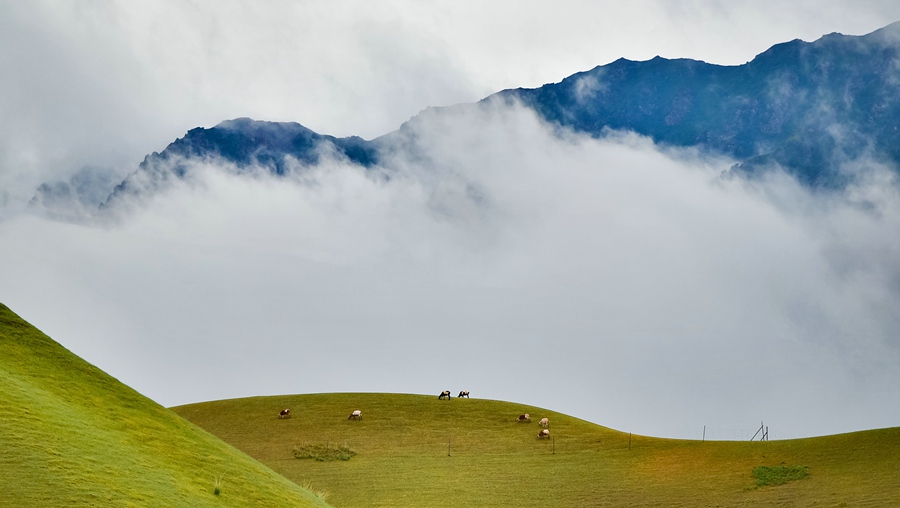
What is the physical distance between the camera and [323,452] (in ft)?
207

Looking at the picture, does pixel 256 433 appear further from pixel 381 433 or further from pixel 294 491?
pixel 294 491

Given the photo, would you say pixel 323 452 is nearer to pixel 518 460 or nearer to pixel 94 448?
pixel 518 460

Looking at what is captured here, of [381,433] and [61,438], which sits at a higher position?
[381,433]

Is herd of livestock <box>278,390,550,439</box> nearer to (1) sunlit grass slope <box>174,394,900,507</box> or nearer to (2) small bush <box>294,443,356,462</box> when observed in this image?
(1) sunlit grass slope <box>174,394,900,507</box>

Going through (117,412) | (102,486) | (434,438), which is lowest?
(102,486)

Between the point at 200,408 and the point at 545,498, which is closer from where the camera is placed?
the point at 545,498

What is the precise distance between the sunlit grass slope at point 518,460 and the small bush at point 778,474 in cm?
28

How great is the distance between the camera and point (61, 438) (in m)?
24.3

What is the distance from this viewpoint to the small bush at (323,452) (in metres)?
61.8

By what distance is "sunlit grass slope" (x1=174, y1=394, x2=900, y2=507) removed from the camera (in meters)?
46.1

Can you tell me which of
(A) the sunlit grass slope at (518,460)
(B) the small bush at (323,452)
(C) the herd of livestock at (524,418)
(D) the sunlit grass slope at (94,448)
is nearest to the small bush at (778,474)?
(A) the sunlit grass slope at (518,460)

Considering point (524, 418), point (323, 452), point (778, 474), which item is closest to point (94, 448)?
point (778, 474)

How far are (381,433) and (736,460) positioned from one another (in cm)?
2788

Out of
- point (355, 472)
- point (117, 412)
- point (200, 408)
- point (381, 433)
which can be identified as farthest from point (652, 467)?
point (200, 408)
